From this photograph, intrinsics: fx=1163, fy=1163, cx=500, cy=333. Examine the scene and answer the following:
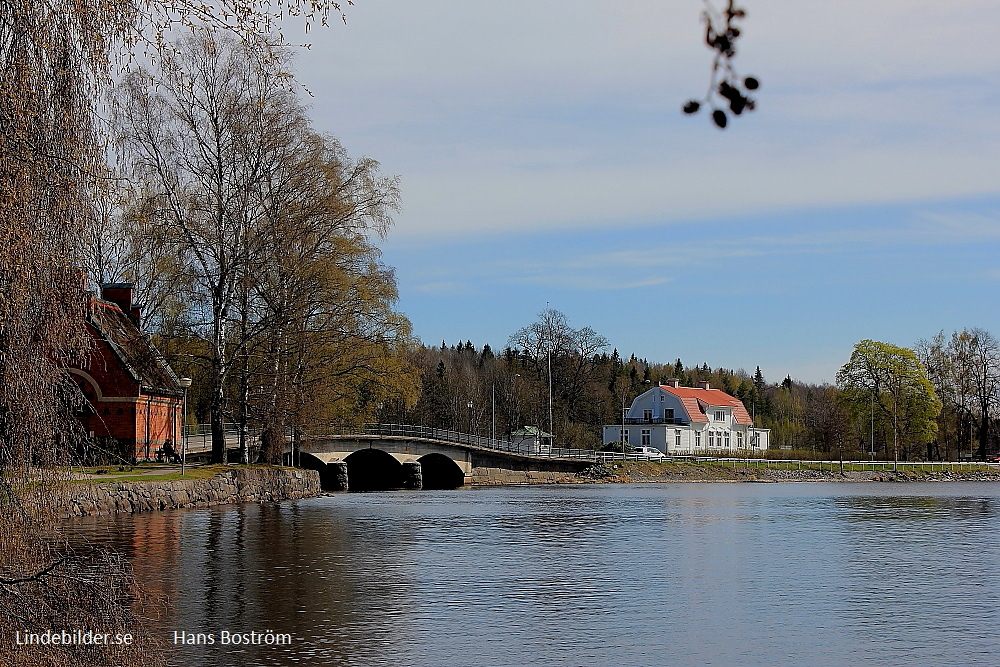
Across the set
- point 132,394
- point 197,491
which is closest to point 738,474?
point 132,394

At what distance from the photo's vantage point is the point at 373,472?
66.8 metres

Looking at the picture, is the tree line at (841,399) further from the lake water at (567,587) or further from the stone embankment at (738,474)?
the lake water at (567,587)

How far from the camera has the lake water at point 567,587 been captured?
14.2 meters

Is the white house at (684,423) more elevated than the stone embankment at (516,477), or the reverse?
the white house at (684,423)

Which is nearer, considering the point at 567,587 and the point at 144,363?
the point at 567,587

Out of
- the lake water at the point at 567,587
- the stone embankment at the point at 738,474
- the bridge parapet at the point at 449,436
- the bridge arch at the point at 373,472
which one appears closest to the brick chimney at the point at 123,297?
the bridge parapet at the point at 449,436

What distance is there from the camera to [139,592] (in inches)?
399

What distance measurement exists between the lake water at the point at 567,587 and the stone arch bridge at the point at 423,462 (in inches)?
863

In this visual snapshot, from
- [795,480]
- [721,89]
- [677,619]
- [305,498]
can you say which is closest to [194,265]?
[305,498]

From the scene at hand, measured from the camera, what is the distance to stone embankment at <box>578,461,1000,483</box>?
73.9 m

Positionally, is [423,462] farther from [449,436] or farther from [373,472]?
[373,472]

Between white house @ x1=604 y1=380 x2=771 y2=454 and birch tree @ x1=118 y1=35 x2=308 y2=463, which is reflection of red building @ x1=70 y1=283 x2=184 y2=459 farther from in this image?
white house @ x1=604 y1=380 x2=771 y2=454

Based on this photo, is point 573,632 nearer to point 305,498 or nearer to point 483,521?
point 483,521

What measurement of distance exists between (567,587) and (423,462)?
4840 centimetres
